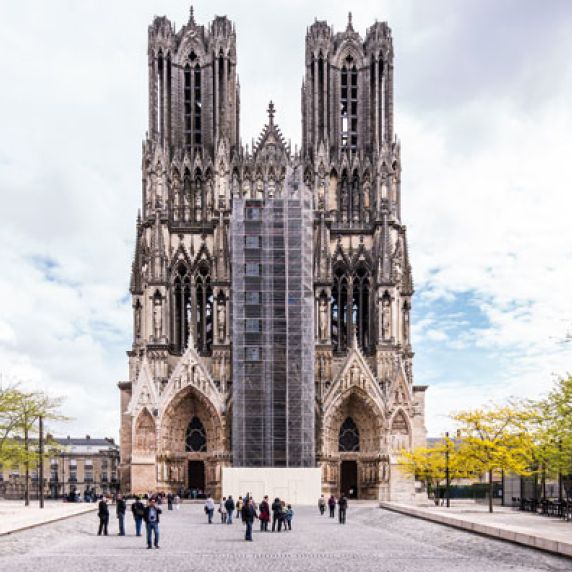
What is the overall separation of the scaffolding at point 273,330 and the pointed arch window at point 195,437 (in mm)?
3688

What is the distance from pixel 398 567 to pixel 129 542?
36.7 ft

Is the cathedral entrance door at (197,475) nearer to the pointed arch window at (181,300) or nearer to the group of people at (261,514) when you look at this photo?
the pointed arch window at (181,300)

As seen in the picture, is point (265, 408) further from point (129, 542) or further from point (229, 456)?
point (129, 542)

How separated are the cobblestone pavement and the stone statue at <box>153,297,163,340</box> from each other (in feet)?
97.3

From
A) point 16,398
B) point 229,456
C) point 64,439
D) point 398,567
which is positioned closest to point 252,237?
point 229,456

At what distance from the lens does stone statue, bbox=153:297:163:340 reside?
69812 millimetres

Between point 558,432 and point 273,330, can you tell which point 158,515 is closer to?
point 558,432

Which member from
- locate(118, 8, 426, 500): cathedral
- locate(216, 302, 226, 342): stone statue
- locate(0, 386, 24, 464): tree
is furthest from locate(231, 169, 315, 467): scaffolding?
locate(0, 386, 24, 464): tree

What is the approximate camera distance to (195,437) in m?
71.5

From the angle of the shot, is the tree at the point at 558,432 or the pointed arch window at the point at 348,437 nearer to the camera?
the tree at the point at 558,432

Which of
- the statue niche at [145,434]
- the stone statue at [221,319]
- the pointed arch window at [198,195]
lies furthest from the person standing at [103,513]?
the pointed arch window at [198,195]

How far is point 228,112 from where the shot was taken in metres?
75.1

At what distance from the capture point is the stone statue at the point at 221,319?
7050 centimetres

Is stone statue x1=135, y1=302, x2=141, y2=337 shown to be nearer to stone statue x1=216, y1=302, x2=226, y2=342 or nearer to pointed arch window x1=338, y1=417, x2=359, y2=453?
stone statue x1=216, y1=302, x2=226, y2=342
